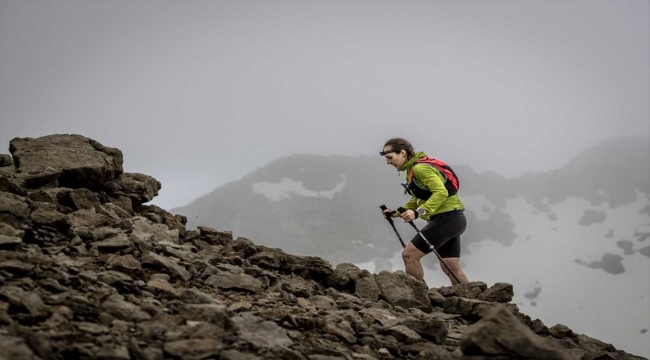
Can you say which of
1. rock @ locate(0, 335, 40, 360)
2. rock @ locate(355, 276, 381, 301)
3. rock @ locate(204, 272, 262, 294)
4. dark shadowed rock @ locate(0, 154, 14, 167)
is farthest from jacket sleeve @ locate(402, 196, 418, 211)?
rock @ locate(0, 335, 40, 360)

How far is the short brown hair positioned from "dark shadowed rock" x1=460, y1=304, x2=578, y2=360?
21.5 ft

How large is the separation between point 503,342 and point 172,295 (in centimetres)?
382

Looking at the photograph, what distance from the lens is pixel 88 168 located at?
30.9 ft

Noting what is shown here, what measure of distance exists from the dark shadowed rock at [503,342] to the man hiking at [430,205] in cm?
562

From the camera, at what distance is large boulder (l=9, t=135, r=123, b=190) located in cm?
887

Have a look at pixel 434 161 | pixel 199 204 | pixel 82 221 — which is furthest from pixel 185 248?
pixel 199 204

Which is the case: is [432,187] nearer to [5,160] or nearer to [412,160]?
[412,160]

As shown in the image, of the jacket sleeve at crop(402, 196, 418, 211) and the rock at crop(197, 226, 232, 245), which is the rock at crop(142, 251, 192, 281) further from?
the jacket sleeve at crop(402, 196, 418, 211)

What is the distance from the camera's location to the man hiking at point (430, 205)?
1049cm

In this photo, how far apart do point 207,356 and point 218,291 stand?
87.7 inches

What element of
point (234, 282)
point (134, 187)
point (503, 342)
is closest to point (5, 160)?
point (134, 187)

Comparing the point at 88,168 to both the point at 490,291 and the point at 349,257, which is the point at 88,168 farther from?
the point at 349,257

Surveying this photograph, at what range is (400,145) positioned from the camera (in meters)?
11.0

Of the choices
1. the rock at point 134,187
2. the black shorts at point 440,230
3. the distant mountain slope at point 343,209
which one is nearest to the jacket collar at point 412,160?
the black shorts at point 440,230
